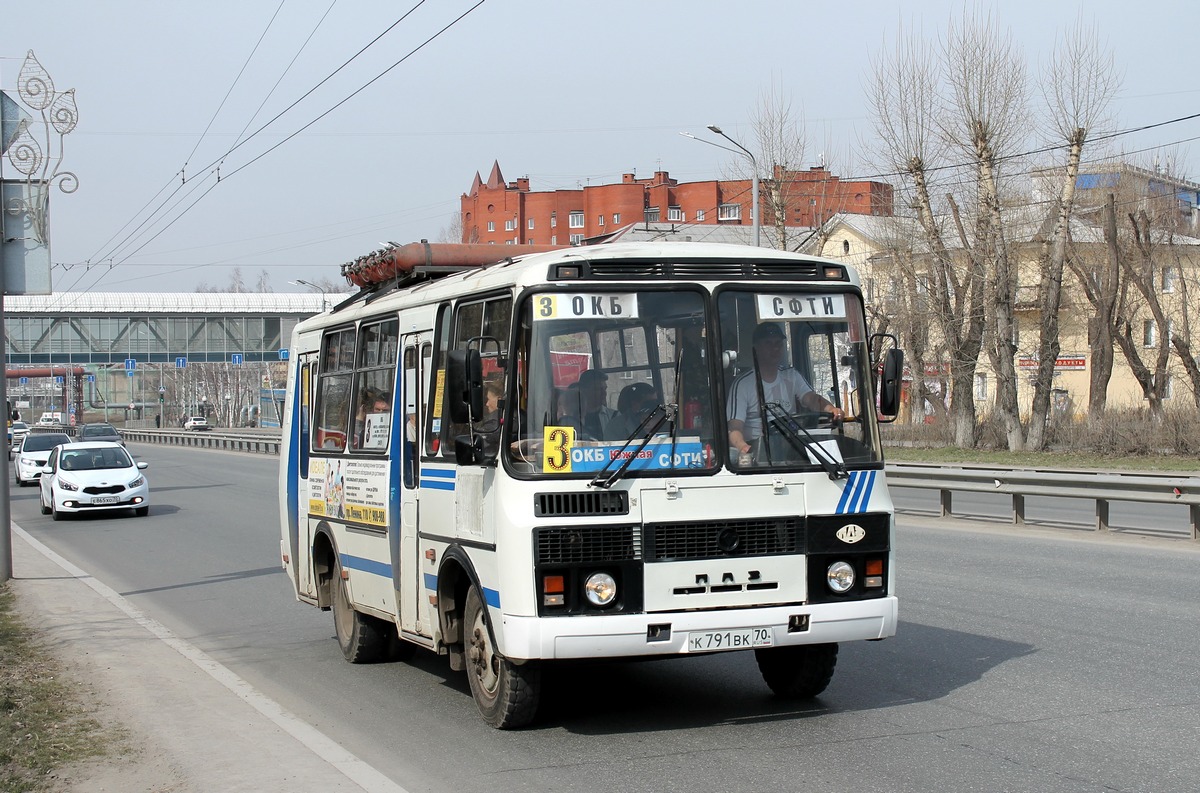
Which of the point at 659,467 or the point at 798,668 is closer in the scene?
the point at 659,467

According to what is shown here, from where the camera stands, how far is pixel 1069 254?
145 ft

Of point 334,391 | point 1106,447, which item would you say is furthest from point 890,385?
point 1106,447

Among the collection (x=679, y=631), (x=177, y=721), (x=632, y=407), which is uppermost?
(x=632, y=407)

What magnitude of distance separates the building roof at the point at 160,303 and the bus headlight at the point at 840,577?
72878 millimetres

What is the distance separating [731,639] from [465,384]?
1933 millimetres

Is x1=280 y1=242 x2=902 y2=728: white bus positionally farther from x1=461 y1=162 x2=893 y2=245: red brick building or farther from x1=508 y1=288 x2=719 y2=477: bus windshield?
x1=461 y1=162 x2=893 y2=245: red brick building

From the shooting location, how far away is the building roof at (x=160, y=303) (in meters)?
80.2

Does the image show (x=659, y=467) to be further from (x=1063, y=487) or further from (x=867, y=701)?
(x=1063, y=487)

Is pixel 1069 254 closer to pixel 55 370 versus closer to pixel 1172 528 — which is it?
pixel 1172 528


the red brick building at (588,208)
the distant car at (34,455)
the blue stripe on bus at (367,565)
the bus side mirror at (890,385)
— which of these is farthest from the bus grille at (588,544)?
the red brick building at (588,208)

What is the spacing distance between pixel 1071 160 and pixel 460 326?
32.4m

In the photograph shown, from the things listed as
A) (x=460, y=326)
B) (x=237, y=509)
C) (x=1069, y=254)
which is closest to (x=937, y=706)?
(x=460, y=326)

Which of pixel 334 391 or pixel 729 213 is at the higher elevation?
pixel 729 213

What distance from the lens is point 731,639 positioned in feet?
22.5
